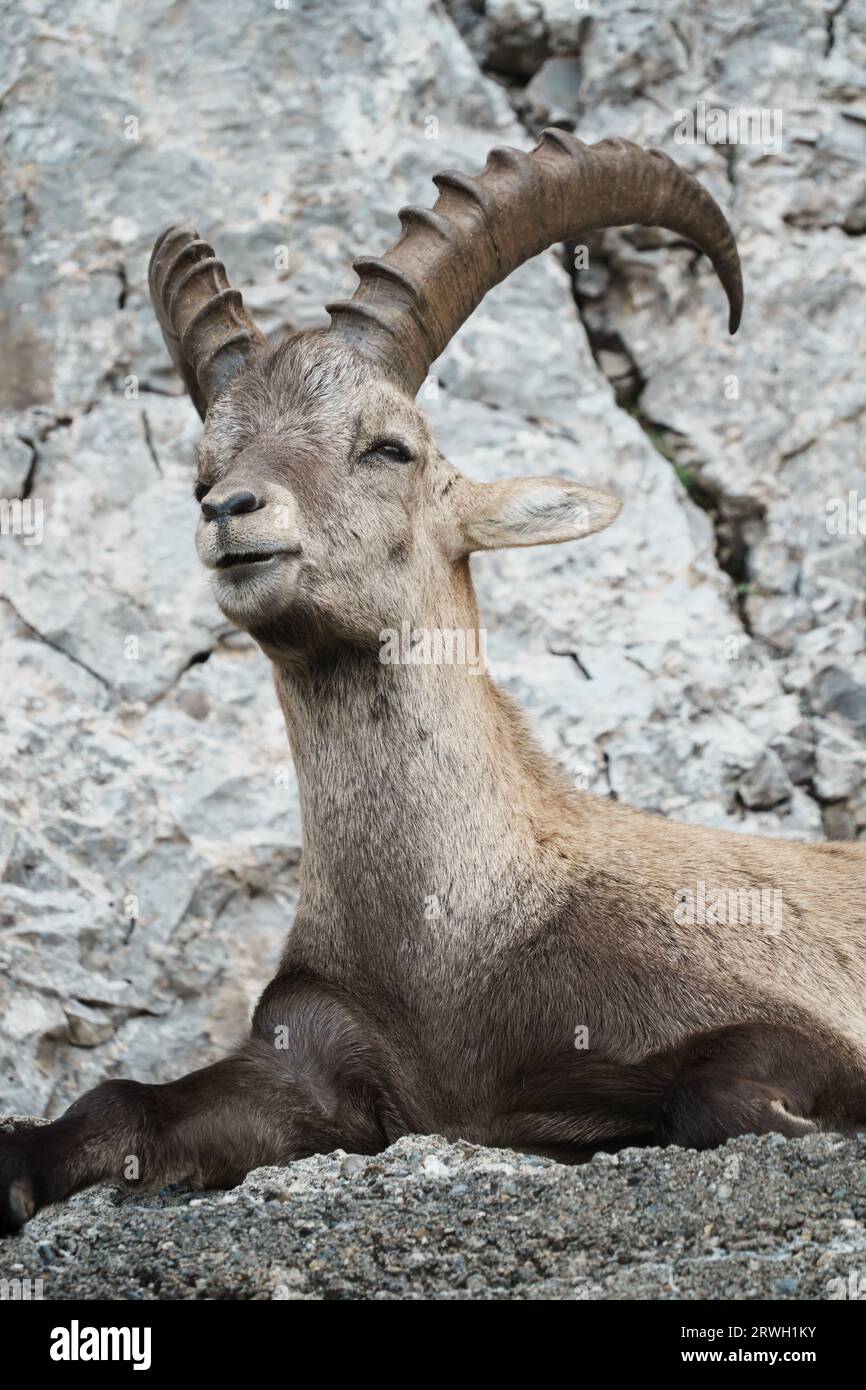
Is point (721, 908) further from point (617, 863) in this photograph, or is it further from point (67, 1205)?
point (67, 1205)

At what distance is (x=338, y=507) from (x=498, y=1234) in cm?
276

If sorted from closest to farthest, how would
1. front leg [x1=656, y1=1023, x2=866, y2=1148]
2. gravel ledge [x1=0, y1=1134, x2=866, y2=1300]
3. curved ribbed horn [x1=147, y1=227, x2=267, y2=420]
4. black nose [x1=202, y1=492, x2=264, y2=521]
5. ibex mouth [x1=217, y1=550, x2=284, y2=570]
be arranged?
gravel ledge [x1=0, y1=1134, x2=866, y2=1300]
front leg [x1=656, y1=1023, x2=866, y2=1148]
black nose [x1=202, y1=492, x2=264, y2=521]
ibex mouth [x1=217, y1=550, x2=284, y2=570]
curved ribbed horn [x1=147, y1=227, x2=267, y2=420]

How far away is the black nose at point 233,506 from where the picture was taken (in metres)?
5.95

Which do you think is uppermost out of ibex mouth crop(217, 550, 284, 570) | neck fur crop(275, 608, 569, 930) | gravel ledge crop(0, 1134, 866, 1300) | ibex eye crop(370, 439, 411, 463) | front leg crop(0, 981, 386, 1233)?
ibex eye crop(370, 439, 411, 463)

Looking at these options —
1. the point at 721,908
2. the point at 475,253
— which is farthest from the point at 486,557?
the point at 721,908

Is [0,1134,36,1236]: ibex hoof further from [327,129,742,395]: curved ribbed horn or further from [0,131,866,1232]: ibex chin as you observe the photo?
[327,129,742,395]: curved ribbed horn

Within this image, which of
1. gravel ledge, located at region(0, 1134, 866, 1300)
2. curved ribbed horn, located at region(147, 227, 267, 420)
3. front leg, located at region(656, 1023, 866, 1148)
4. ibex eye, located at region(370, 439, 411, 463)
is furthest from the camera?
curved ribbed horn, located at region(147, 227, 267, 420)

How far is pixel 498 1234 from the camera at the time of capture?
4.91 m

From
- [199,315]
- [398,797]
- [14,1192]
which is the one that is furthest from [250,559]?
[14,1192]

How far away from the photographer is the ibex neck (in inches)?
256

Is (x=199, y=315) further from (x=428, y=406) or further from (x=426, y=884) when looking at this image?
(x=428, y=406)

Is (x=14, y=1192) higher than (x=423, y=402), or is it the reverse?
(x=423, y=402)

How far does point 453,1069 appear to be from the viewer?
631 cm

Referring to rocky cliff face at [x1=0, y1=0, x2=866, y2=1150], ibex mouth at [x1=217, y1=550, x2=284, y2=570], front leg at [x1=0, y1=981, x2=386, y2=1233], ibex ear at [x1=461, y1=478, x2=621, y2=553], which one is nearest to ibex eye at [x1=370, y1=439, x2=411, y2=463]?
ibex ear at [x1=461, y1=478, x2=621, y2=553]
